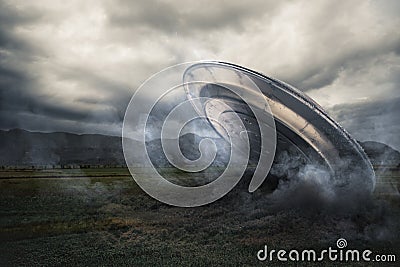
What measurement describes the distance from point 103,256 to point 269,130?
8.32 metres

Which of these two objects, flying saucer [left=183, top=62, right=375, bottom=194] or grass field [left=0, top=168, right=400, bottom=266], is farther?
flying saucer [left=183, top=62, right=375, bottom=194]

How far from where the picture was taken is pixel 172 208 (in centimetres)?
1919

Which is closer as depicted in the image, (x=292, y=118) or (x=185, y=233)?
(x=292, y=118)

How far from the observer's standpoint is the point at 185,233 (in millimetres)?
13578

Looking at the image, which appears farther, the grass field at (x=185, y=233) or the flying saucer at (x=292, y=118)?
the flying saucer at (x=292, y=118)

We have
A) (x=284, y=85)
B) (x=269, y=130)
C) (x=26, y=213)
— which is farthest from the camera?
(x=26, y=213)

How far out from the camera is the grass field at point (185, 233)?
11.0m

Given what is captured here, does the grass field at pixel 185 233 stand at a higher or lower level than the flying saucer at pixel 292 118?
lower

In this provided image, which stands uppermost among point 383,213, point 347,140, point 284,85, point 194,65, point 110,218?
point 194,65

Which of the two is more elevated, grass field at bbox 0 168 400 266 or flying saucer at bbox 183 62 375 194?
flying saucer at bbox 183 62 375 194

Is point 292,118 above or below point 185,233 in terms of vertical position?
above

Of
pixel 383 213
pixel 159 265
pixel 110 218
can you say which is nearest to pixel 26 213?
pixel 110 218

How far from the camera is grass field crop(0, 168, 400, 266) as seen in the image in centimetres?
1101

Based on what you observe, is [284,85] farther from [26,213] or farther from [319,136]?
[26,213]
